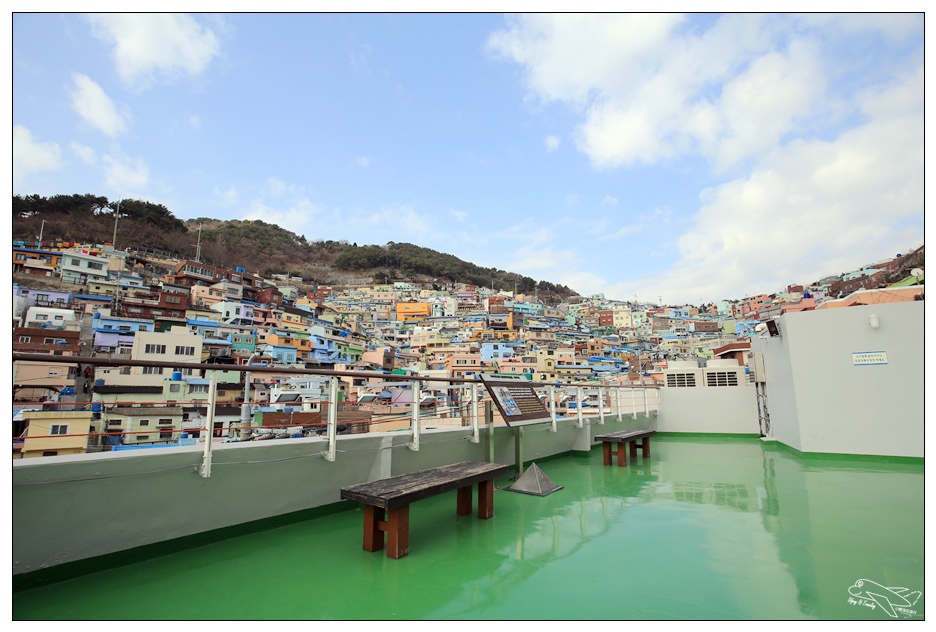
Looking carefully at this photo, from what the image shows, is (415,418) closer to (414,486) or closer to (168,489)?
(414,486)

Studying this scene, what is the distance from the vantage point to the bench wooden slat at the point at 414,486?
2418 mm

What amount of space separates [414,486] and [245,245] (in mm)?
111020

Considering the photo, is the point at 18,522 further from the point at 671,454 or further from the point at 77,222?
the point at 77,222

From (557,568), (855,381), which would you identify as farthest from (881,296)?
(557,568)

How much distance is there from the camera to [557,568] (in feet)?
7.86

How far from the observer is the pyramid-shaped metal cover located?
4.18 m

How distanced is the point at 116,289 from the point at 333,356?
31.4m

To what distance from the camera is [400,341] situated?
82.4 m

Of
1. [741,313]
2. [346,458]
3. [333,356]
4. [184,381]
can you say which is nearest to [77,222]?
[333,356]

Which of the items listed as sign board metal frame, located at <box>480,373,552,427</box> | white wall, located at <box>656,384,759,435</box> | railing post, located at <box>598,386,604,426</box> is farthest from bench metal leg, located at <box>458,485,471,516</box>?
white wall, located at <box>656,384,759,435</box>

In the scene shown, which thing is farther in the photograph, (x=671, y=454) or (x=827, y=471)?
(x=671, y=454)

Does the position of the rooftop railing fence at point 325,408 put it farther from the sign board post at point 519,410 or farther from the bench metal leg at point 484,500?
the bench metal leg at point 484,500

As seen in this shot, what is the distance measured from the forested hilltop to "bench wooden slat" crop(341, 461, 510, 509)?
305ft

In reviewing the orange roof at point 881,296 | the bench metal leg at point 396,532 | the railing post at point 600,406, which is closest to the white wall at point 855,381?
the orange roof at point 881,296
